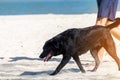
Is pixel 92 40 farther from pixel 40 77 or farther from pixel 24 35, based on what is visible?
pixel 24 35

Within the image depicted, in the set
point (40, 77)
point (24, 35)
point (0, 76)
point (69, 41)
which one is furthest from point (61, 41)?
point (24, 35)

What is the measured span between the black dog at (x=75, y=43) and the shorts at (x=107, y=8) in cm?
108

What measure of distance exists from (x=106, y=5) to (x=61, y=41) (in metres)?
1.92

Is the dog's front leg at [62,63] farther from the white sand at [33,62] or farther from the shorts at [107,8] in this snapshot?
the shorts at [107,8]

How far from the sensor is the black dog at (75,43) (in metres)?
9.66

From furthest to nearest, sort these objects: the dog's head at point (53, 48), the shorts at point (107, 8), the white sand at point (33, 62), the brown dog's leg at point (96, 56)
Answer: the shorts at point (107, 8) < the brown dog's leg at point (96, 56) < the white sand at point (33, 62) < the dog's head at point (53, 48)

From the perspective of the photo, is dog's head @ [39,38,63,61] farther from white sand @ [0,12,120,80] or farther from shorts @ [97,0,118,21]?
shorts @ [97,0,118,21]

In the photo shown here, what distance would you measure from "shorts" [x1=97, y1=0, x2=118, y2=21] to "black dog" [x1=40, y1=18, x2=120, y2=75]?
1081 millimetres

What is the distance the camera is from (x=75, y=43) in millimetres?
9727

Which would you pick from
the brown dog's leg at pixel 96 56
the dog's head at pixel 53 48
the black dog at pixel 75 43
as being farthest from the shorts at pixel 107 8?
the dog's head at pixel 53 48

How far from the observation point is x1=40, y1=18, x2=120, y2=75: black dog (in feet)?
31.7

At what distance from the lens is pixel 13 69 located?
10875mm

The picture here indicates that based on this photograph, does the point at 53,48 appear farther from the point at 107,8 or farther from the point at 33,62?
the point at 33,62

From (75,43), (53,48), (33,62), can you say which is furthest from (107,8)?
(33,62)
